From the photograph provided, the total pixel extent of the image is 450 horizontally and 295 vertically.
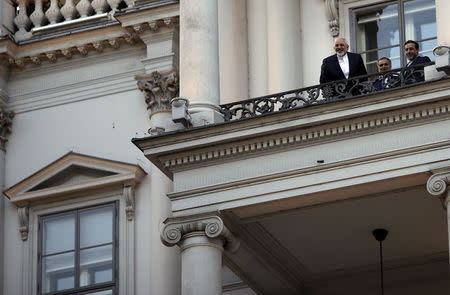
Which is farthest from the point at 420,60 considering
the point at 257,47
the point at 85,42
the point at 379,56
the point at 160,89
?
the point at 85,42

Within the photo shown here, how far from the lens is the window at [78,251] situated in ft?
78.9

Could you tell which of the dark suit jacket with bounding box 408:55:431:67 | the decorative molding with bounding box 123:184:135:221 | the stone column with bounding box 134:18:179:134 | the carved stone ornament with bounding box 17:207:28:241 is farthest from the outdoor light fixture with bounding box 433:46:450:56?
the carved stone ornament with bounding box 17:207:28:241

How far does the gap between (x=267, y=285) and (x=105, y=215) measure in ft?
8.56

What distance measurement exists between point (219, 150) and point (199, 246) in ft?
3.69

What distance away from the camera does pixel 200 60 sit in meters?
21.7

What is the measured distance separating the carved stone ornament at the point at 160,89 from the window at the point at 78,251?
139cm

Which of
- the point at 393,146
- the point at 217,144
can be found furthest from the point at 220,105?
the point at 393,146

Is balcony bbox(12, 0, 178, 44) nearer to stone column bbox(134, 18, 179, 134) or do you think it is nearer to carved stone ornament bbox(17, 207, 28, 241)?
stone column bbox(134, 18, 179, 134)

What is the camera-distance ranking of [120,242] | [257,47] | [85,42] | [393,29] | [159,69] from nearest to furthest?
[393,29]
[257,47]
[120,242]
[159,69]
[85,42]

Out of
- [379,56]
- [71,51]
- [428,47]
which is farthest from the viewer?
[71,51]

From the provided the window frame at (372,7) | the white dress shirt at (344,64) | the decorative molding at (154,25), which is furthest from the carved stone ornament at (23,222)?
the white dress shirt at (344,64)

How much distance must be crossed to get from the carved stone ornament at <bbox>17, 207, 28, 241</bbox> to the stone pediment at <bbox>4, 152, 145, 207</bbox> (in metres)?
0.08

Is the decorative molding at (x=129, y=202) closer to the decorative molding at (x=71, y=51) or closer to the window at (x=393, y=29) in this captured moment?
the decorative molding at (x=71, y=51)

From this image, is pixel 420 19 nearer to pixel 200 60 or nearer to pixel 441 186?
pixel 200 60
